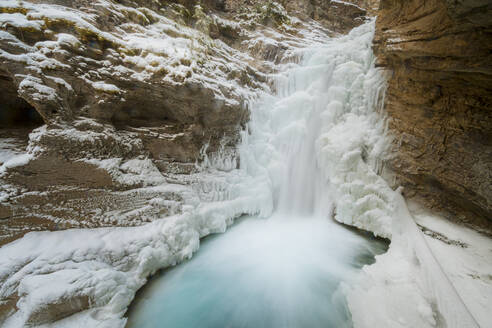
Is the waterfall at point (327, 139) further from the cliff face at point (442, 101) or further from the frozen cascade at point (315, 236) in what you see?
the cliff face at point (442, 101)

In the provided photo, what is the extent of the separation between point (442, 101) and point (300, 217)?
434 centimetres

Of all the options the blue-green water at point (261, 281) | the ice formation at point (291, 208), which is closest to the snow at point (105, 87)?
the ice formation at point (291, 208)

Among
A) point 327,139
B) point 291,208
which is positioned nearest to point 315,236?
point 291,208

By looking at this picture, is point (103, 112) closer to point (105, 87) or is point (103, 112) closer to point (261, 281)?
point (105, 87)

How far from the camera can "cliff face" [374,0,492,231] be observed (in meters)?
2.65

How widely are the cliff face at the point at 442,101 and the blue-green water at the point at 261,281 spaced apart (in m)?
1.94

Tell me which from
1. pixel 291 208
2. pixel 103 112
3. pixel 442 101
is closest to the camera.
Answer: pixel 442 101

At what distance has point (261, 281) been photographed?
373 cm

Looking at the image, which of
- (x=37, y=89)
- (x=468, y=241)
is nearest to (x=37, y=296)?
(x=37, y=89)

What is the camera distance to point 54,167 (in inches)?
132

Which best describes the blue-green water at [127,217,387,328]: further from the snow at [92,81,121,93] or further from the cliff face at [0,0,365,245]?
the snow at [92,81,121,93]

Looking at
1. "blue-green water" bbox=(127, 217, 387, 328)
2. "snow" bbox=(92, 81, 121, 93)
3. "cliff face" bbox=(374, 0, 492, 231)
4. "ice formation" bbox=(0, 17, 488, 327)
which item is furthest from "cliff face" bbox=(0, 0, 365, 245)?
"cliff face" bbox=(374, 0, 492, 231)

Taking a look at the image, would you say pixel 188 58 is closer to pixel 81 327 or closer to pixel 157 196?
pixel 157 196

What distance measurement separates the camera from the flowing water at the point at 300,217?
3.19 m
